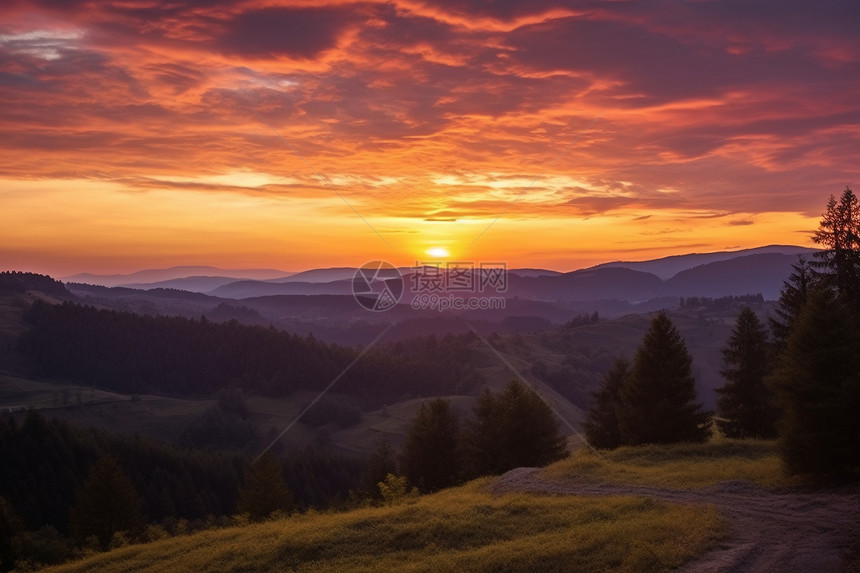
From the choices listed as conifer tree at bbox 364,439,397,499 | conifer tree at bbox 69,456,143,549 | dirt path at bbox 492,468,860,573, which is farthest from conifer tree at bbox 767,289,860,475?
conifer tree at bbox 69,456,143,549

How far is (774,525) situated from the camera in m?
23.0

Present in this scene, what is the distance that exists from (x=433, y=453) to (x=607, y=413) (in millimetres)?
17484

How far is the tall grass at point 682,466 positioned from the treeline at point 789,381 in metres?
2.65

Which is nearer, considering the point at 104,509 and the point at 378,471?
the point at 104,509

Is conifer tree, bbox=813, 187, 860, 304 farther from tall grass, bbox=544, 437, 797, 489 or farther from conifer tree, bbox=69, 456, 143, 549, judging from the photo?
conifer tree, bbox=69, 456, 143, 549

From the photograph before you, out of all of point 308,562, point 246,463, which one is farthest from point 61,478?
point 308,562

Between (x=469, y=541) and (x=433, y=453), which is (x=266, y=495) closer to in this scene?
(x=433, y=453)

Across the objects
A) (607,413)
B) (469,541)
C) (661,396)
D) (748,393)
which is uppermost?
(661,396)

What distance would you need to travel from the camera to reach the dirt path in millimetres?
19406

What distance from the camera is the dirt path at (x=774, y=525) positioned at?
19406 mm

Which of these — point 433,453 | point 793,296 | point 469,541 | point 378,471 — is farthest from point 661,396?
point 378,471

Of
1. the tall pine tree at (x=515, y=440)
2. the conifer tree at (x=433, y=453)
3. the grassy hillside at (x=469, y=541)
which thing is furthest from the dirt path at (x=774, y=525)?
the conifer tree at (x=433, y=453)

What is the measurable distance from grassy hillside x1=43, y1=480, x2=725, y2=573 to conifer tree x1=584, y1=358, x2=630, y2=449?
1172 inches

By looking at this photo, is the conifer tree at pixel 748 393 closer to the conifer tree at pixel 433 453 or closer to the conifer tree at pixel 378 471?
the conifer tree at pixel 433 453
